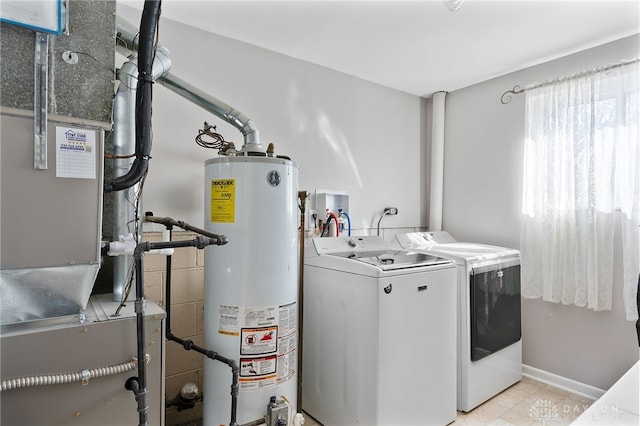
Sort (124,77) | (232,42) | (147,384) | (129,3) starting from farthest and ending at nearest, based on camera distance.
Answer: (232,42) < (129,3) < (124,77) < (147,384)

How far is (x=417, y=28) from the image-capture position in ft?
7.08

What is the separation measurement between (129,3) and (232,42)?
0.61 metres

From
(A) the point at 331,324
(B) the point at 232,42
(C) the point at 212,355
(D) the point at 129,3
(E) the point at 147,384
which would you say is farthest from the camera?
(B) the point at 232,42

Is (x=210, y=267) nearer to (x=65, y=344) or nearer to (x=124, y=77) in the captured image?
(x=65, y=344)

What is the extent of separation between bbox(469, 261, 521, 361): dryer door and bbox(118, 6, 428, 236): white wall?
3.27 feet

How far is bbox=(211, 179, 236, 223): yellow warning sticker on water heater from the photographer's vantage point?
1.64 metres

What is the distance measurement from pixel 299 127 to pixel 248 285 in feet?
4.58

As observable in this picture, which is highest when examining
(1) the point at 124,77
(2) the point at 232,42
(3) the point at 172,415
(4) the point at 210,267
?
(2) the point at 232,42

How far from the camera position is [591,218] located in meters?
2.34

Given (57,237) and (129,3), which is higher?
(129,3)

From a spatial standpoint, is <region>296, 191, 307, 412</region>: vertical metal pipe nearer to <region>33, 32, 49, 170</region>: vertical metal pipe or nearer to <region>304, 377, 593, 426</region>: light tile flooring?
<region>304, 377, 593, 426</region>: light tile flooring

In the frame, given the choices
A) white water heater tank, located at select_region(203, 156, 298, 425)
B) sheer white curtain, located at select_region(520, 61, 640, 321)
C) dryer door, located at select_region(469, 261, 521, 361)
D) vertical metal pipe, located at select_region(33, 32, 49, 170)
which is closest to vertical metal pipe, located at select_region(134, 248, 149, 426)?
vertical metal pipe, located at select_region(33, 32, 49, 170)

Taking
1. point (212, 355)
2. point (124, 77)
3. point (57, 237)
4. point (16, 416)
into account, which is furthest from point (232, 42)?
point (16, 416)

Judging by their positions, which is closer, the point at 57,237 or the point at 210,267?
the point at 57,237
